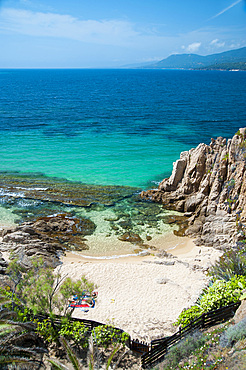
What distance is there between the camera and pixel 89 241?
24.1 m

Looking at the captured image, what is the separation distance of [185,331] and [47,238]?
574 inches

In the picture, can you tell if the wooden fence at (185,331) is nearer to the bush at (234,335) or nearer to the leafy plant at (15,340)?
the bush at (234,335)

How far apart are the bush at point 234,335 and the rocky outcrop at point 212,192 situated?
39.3 feet

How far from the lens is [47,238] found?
23656mm

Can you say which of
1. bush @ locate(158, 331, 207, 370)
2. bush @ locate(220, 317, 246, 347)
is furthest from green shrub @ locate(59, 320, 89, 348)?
bush @ locate(220, 317, 246, 347)

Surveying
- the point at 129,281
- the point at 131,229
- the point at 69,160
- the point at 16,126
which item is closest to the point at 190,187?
the point at 131,229

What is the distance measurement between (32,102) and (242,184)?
254ft

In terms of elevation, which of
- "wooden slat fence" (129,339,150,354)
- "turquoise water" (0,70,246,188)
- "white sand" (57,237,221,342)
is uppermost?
"turquoise water" (0,70,246,188)

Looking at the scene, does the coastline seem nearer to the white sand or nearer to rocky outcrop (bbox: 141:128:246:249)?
the white sand

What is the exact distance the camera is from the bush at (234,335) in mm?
10156

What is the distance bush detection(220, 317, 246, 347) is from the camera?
10156 mm

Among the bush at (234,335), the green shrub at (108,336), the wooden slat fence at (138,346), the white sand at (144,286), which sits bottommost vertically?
the white sand at (144,286)

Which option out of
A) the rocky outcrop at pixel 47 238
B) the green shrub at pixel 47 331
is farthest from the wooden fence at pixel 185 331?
the rocky outcrop at pixel 47 238

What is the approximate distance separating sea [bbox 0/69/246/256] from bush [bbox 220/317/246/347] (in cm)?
1261
